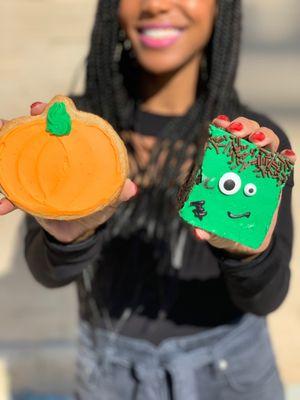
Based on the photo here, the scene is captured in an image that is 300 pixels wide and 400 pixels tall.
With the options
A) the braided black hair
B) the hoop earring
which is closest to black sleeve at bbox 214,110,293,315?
the braided black hair

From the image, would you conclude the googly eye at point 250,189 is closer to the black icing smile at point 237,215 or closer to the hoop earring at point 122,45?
the black icing smile at point 237,215

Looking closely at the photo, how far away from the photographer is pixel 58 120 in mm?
898

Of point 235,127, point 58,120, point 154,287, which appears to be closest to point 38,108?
point 58,120

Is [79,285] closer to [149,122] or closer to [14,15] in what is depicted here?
[149,122]

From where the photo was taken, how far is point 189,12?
126 cm

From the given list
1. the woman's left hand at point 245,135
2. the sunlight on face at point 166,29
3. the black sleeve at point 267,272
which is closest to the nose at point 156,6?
the sunlight on face at point 166,29

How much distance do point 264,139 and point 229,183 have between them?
7 centimetres

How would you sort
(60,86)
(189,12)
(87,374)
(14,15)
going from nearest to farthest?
(189,12) < (87,374) < (60,86) < (14,15)

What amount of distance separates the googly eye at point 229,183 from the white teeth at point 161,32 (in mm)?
430

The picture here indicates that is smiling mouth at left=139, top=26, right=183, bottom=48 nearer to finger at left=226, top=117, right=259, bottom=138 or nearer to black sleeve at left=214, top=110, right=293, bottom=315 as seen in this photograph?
black sleeve at left=214, top=110, right=293, bottom=315

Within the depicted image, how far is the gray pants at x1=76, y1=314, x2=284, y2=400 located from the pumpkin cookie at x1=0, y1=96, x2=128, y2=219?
45cm

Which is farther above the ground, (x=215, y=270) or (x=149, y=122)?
(x=149, y=122)

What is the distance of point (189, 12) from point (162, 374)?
665 mm

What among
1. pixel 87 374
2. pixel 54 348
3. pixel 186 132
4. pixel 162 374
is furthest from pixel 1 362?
pixel 186 132
